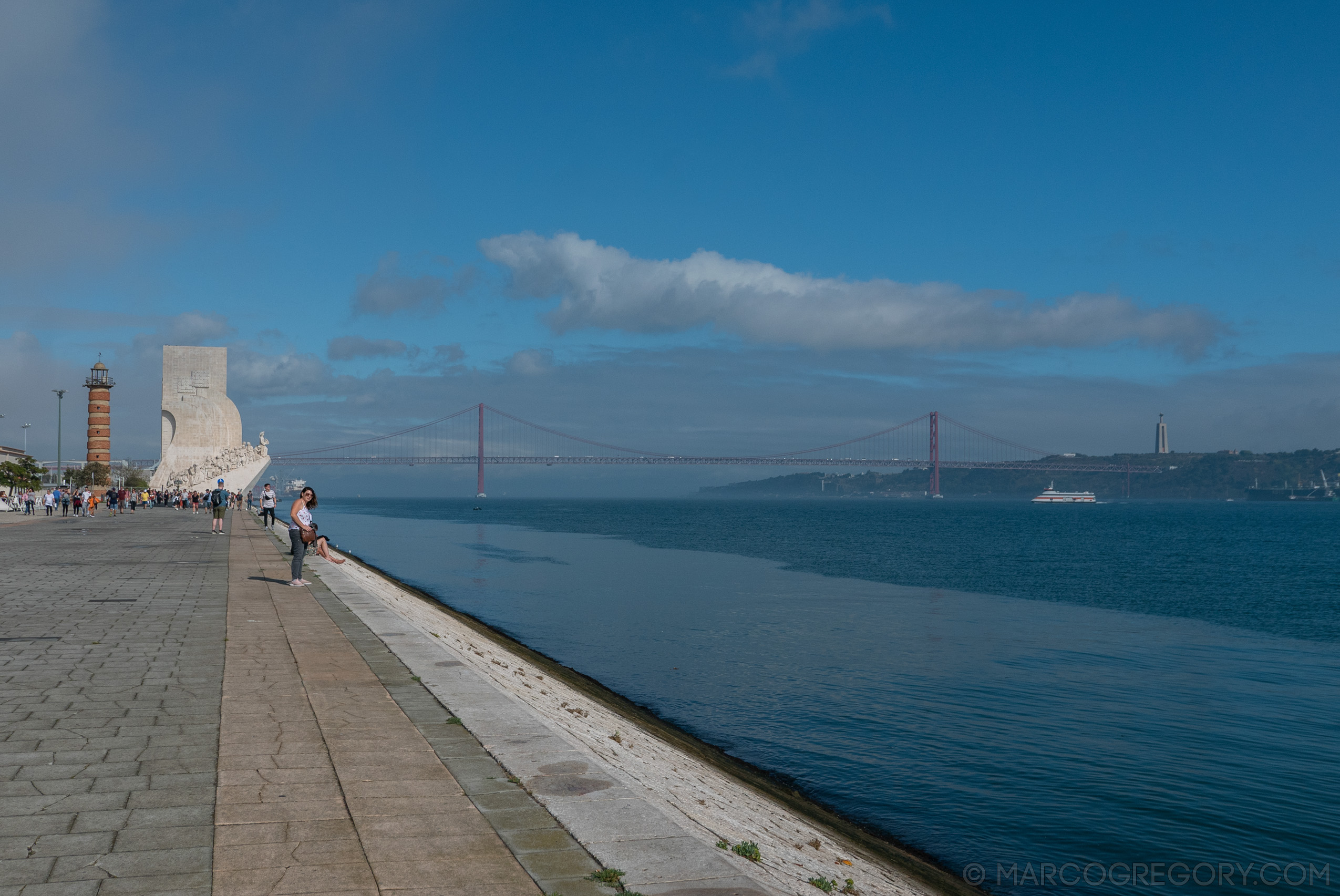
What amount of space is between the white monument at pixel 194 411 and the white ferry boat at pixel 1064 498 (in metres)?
135

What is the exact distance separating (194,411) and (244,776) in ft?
286

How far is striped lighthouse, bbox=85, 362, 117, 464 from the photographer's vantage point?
83562mm

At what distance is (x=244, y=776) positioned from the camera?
4430mm

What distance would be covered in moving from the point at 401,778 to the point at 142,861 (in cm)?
122

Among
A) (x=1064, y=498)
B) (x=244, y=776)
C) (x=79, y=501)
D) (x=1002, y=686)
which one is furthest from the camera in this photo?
(x=1064, y=498)

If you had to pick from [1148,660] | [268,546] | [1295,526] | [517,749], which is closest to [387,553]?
[268,546]

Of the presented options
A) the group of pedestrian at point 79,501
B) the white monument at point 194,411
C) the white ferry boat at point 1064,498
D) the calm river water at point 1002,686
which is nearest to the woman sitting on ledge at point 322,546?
the calm river water at point 1002,686

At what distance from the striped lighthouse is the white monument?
4851 mm

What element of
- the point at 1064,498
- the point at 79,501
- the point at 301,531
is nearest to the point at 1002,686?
the point at 301,531

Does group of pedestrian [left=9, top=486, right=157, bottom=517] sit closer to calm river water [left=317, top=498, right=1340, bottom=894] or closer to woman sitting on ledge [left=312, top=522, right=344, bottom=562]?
calm river water [left=317, top=498, right=1340, bottom=894]

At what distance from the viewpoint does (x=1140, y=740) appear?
971 cm

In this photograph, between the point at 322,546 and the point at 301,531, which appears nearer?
the point at 301,531

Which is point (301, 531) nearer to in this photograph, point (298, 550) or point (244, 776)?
point (298, 550)

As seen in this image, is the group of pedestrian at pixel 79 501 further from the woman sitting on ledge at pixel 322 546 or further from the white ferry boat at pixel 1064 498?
the white ferry boat at pixel 1064 498
